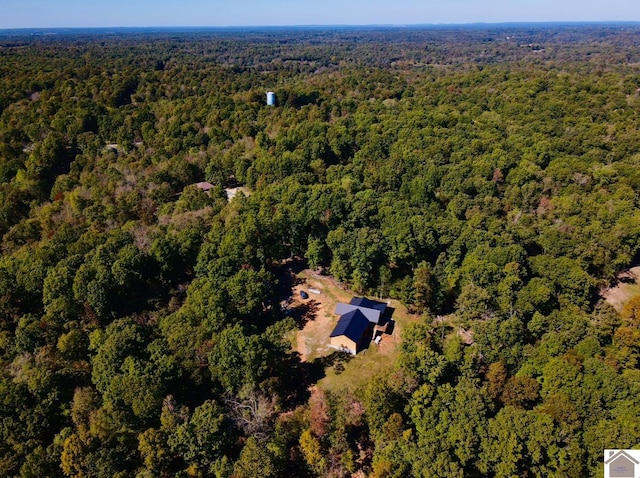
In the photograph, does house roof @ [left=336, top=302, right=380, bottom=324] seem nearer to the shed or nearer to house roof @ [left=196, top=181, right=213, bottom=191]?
the shed

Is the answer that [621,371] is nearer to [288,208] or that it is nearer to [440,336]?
[440,336]

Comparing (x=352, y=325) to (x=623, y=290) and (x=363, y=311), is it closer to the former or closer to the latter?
(x=363, y=311)

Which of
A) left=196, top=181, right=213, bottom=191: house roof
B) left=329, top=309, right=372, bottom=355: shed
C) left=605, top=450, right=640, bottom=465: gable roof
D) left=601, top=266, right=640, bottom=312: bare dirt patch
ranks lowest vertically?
left=601, top=266, right=640, bottom=312: bare dirt patch

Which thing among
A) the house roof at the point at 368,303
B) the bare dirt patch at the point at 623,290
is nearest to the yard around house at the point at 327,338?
the house roof at the point at 368,303

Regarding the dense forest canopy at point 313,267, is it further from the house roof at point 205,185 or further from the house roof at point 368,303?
the house roof at point 368,303

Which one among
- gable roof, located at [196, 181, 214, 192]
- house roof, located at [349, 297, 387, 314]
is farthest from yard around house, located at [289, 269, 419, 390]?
gable roof, located at [196, 181, 214, 192]

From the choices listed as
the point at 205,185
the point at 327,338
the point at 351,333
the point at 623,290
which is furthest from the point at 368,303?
the point at 205,185
